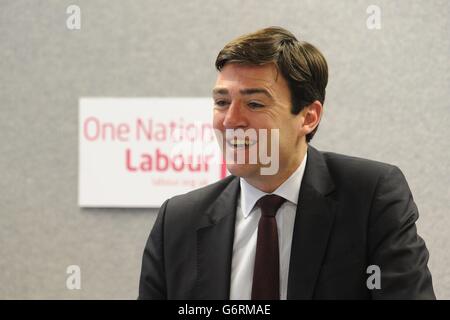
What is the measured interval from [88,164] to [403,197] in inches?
69.8

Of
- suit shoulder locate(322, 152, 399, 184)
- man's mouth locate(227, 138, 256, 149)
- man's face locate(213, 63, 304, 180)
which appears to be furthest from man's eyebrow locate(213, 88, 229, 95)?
Result: suit shoulder locate(322, 152, 399, 184)

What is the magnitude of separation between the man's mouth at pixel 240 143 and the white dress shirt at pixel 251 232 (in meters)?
0.13

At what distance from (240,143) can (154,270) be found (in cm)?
37

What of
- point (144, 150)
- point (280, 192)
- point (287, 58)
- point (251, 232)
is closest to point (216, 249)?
point (251, 232)

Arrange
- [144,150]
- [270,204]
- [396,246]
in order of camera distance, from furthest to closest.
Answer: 1. [144,150]
2. [270,204]
3. [396,246]

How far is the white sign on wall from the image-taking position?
2.70 meters

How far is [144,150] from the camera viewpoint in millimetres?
2719

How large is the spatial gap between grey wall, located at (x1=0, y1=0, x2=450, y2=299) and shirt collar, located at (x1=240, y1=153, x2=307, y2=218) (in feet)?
4.36

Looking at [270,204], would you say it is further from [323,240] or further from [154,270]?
[154,270]

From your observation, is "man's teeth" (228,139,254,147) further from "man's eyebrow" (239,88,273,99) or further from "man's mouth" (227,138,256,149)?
"man's eyebrow" (239,88,273,99)

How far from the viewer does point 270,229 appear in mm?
1314

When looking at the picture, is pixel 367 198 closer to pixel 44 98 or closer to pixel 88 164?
pixel 88 164

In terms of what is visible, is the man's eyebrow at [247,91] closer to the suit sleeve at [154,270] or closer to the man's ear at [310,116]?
the man's ear at [310,116]
